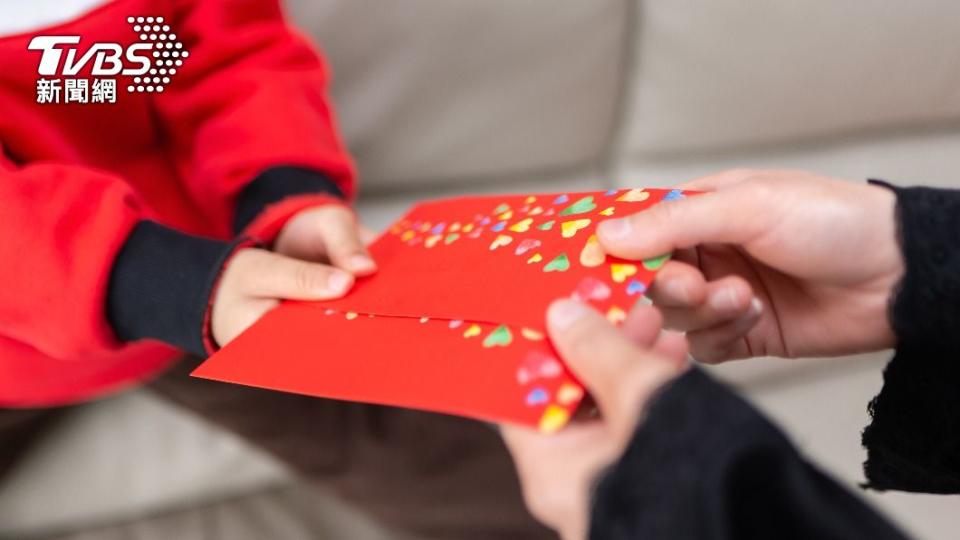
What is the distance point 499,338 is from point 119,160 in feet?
1.69

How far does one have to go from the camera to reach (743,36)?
2.95 ft

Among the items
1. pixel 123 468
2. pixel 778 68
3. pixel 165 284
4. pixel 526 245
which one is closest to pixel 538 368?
pixel 526 245

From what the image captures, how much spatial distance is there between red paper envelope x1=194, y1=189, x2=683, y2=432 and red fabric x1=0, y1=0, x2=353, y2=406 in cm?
19

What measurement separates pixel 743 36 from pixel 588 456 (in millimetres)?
694

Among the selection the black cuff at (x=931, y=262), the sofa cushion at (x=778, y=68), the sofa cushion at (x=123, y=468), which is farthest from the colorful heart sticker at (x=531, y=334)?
the sofa cushion at (x=778, y=68)

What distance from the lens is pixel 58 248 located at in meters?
0.57

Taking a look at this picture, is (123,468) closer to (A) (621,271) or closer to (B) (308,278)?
(B) (308,278)

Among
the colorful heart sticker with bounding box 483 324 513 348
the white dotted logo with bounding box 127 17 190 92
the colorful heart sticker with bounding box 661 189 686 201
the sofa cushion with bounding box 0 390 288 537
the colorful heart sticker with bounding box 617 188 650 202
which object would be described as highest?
the white dotted logo with bounding box 127 17 190 92

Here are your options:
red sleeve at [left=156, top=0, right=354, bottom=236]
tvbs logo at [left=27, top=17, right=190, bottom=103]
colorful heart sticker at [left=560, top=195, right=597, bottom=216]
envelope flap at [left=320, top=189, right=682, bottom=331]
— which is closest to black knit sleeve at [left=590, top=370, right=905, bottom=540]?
envelope flap at [left=320, top=189, right=682, bottom=331]

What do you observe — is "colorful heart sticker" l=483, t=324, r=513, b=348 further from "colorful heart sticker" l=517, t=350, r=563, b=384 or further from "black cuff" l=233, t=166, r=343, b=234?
"black cuff" l=233, t=166, r=343, b=234

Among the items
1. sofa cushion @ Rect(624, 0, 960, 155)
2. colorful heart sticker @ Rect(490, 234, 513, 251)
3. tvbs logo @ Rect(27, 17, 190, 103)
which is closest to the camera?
colorful heart sticker @ Rect(490, 234, 513, 251)

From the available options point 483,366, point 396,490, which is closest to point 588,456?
point 483,366

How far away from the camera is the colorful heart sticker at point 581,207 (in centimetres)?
51

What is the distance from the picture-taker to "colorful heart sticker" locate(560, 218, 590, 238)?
0.48 metres
